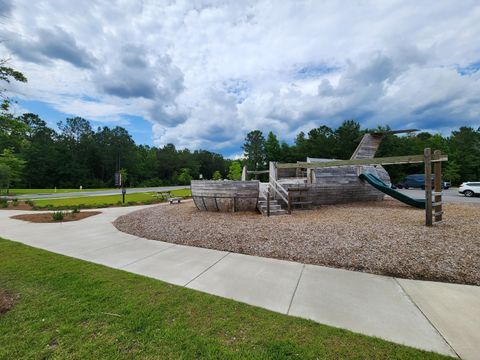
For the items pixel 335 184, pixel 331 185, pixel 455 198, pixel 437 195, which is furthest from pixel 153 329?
pixel 455 198

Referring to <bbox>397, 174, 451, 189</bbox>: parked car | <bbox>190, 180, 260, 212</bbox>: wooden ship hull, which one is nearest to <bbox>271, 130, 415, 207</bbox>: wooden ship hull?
<bbox>190, 180, 260, 212</bbox>: wooden ship hull

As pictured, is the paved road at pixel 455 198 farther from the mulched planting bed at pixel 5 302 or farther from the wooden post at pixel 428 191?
the mulched planting bed at pixel 5 302

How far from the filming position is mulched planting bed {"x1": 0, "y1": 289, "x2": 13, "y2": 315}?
289 centimetres

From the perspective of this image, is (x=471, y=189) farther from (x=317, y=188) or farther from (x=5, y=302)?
(x=5, y=302)

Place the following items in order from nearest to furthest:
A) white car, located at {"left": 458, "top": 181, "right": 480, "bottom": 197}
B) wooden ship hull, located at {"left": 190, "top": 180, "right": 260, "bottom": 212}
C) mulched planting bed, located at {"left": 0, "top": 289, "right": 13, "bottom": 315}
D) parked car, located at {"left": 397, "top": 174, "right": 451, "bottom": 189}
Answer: mulched planting bed, located at {"left": 0, "top": 289, "right": 13, "bottom": 315} < wooden ship hull, located at {"left": 190, "top": 180, "right": 260, "bottom": 212} < white car, located at {"left": 458, "top": 181, "right": 480, "bottom": 197} < parked car, located at {"left": 397, "top": 174, "right": 451, "bottom": 189}

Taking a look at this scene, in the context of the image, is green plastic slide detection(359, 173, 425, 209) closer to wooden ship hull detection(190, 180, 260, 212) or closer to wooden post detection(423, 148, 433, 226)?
wooden post detection(423, 148, 433, 226)

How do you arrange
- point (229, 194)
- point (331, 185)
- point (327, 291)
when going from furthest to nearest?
point (331, 185)
point (229, 194)
point (327, 291)

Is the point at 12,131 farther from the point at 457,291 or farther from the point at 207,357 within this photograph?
the point at 457,291

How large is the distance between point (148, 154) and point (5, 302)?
7178cm

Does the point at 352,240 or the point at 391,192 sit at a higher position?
the point at 391,192

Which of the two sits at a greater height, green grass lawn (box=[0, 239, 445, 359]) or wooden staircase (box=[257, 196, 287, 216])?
wooden staircase (box=[257, 196, 287, 216])

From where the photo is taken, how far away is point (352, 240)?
5469mm

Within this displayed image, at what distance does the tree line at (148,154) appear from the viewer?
38.9 meters

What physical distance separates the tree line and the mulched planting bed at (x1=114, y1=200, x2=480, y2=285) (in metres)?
27.5
